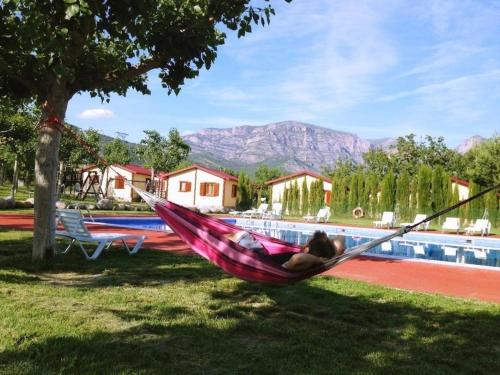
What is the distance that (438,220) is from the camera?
68.6 ft

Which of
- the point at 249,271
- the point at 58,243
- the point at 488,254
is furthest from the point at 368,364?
the point at 488,254

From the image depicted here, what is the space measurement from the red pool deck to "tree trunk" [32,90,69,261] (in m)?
2.54

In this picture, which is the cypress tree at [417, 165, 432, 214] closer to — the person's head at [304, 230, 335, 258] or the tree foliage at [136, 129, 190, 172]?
the tree foliage at [136, 129, 190, 172]

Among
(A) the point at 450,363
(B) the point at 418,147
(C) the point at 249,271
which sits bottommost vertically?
(A) the point at 450,363

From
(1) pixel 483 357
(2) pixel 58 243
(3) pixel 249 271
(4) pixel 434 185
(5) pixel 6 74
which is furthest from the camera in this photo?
(4) pixel 434 185

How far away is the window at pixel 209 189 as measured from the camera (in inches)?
1098

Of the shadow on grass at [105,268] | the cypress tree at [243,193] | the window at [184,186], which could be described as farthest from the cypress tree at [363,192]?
the shadow on grass at [105,268]

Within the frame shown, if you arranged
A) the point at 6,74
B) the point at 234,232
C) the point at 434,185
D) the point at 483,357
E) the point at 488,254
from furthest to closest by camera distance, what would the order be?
the point at 434,185
the point at 488,254
the point at 6,74
the point at 234,232
the point at 483,357

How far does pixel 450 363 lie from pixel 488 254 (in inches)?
385

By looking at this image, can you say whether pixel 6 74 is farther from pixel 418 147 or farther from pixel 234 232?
pixel 418 147

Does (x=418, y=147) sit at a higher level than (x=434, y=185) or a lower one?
higher

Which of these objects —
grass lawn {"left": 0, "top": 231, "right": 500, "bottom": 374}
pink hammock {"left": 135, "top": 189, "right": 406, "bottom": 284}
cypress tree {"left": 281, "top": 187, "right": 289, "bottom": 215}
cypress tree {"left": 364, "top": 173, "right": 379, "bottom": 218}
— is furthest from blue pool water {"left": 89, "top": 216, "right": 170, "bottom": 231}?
cypress tree {"left": 364, "top": 173, "right": 379, "bottom": 218}

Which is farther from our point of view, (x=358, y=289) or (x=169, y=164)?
(x=169, y=164)

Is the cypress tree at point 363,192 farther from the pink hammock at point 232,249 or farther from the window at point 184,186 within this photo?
the pink hammock at point 232,249
